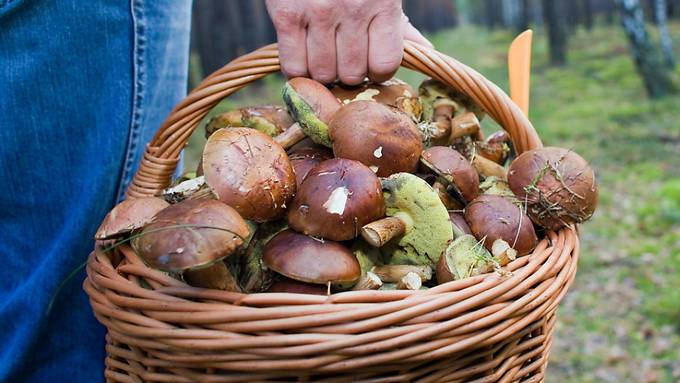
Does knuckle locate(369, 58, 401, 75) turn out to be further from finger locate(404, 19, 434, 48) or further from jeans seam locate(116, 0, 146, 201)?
jeans seam locate(116, 0, 146, 201)

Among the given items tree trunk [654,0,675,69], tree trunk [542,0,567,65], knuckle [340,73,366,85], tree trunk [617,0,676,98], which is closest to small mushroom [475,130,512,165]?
knuckle [340,73,366,85]

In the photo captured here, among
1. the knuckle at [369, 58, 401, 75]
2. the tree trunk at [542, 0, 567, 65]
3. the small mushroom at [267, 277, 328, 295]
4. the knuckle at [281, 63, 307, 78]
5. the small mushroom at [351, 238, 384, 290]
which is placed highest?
the knuckle at [281, 63, 307, 78]

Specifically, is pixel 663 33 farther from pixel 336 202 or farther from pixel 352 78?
pixel 336 202

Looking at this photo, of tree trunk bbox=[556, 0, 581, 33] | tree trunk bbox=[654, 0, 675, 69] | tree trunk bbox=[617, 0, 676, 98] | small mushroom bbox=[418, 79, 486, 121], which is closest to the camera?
small mushroom bbox=[418, 79, 486, 121]

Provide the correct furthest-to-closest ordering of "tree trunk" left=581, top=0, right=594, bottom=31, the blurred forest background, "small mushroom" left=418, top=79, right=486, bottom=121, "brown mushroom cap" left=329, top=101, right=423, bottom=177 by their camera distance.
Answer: "tree trunk" left=581, top=0, right=594, bottom=31 → the blurred forest background → "small mushroom" left=418, top=79, right=486, bottom=121 → "brown mushroom cap" left=329, top=101, right=423, bottom=177

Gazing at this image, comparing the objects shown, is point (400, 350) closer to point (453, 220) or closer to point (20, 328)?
point (453, 220)

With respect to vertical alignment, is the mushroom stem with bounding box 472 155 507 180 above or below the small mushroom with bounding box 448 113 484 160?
below

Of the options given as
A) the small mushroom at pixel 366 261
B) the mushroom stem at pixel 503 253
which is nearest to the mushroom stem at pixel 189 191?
the small mushroom at pixel 366 261

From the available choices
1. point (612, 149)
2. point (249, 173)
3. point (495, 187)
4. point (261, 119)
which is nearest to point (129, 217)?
point (249, 173)
